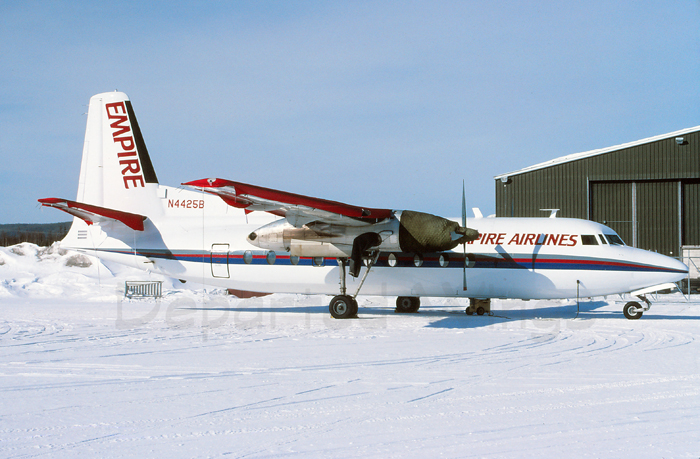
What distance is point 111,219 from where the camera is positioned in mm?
16703

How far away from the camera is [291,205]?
13.2 metres

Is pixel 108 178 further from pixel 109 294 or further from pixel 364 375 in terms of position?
pixel 364 375

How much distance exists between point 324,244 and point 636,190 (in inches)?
861

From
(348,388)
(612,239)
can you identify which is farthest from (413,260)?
(348,388)

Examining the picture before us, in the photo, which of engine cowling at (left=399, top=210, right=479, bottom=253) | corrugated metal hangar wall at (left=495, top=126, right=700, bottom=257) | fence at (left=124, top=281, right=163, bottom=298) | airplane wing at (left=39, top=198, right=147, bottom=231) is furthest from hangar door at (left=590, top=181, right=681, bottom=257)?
airplane wing at (left=39, top=198, right=147, bottom=231)

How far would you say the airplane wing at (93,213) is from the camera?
14438 mm

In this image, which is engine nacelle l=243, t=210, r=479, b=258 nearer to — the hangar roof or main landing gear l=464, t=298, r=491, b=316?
main landing gear l=464, t=298, r=491, b=316

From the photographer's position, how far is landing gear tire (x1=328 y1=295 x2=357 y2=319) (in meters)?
15.5

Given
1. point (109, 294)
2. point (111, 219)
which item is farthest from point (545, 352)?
point (109, 294)

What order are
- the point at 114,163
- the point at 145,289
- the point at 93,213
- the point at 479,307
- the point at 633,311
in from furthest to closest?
the point at 145,289
the point at 114,163
the point at 479,307
the point at 93,213
the point at 633,311

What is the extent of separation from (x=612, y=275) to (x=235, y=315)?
1032cm

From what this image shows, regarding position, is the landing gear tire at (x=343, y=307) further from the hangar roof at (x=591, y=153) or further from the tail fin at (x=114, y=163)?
the hangar roof at (x=591, y=153)

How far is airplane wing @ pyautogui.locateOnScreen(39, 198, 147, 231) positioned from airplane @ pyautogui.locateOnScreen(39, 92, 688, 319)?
0.03 metres

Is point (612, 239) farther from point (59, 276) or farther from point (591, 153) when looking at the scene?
point (59, 276)
